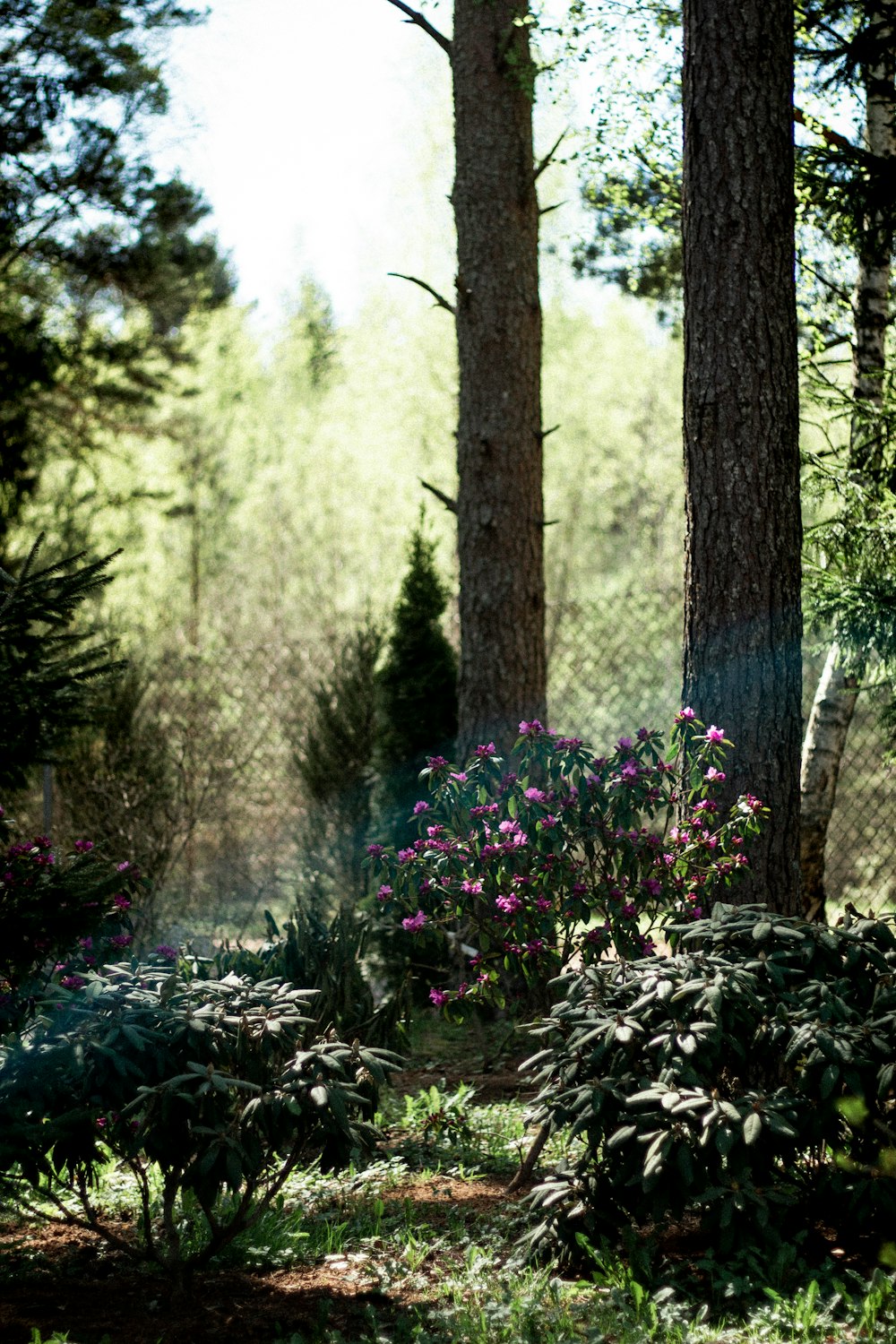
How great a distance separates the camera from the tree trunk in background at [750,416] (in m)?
3.67

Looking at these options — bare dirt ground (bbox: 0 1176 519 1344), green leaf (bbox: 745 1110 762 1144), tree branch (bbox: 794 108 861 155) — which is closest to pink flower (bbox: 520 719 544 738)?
bare dirt ground (bbox: 0 1176 519 1344)

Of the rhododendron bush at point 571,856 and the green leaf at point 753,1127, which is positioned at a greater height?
the rhododendron bush at point 571,856

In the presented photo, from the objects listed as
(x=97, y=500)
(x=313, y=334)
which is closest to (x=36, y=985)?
(x=97, y=500)

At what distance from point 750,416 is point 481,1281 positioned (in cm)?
257

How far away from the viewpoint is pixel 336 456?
17.8m

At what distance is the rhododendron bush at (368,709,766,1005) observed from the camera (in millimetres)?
3641

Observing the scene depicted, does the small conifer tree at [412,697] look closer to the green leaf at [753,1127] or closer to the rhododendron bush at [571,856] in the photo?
the rhododendron bush at [571,856]

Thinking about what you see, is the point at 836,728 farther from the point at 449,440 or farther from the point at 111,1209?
the point at 449,440

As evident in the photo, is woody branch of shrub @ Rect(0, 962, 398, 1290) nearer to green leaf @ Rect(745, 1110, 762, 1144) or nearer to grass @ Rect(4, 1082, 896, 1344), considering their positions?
grass @ Rect(4, 1082, 896, 1344)

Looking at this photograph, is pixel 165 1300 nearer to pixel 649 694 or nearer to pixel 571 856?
pixel 571 856

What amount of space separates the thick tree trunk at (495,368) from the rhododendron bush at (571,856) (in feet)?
6.80

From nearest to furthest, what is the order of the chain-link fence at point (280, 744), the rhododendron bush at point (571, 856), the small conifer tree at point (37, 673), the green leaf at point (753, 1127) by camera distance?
the green leaf at point (753, 1127) → the small conifer tree at point (37, 673) → the rhododendron bush at point (571, 856) → the chain-link fence at point (280, 744)

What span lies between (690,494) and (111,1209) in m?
2.80

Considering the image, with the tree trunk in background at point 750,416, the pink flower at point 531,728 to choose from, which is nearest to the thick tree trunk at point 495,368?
the pink flower at point 531,728
